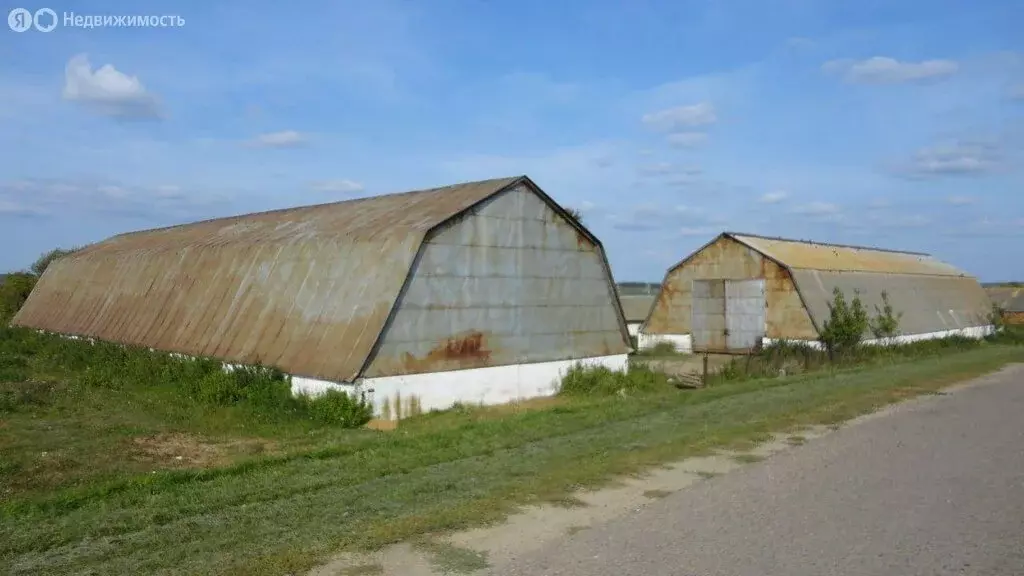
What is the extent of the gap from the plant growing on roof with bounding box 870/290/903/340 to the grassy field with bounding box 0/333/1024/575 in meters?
15.8

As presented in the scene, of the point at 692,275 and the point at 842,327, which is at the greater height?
the point at 692,275

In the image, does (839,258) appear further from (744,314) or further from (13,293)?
(13,293)

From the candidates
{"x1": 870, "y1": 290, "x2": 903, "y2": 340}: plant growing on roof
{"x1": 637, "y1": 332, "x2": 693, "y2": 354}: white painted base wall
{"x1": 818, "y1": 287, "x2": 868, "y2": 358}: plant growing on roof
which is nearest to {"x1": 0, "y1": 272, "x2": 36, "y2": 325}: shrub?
{"x1": 637, "y1": 332, "x2": 693, "y2": 354}: white painted base wall

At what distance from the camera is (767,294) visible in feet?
117

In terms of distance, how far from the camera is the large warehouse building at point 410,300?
60.8 feet

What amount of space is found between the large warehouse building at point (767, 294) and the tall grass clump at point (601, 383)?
1343 cm

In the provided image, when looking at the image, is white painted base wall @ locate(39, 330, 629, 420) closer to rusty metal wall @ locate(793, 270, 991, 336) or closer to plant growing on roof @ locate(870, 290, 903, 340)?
rusty metal wall @ locate(793, 270, 991, 336)

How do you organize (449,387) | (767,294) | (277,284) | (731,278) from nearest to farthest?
(449,387), (277,284), (767,294), (731,278)

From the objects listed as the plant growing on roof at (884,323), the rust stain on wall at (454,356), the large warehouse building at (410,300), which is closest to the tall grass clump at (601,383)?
the large warehouse building at (410,300)

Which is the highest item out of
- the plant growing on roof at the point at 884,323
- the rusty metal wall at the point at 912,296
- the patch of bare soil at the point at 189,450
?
the rusty metal wall at the point at 912,296

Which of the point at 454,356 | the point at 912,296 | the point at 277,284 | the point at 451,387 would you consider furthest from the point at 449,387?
the point at 912,296

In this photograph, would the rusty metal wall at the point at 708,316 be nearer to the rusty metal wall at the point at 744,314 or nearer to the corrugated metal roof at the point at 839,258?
the rusty metal wall at the point at 744,314

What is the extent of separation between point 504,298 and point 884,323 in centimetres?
2311

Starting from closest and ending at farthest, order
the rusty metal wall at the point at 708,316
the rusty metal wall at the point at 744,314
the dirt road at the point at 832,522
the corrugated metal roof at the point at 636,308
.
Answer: the dirt road at the point at 832,522 → the rusty metal wall at the point at 744,314 → the rusty metal wall at the point at 708,316 → the corrugated metal roof at the point at 636,308
